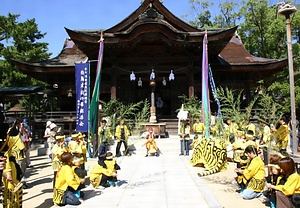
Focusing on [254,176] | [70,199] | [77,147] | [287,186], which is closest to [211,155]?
[254,176]

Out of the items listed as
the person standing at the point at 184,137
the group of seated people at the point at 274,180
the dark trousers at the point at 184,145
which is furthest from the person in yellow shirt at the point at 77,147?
the dark trousers at the point at 184,145

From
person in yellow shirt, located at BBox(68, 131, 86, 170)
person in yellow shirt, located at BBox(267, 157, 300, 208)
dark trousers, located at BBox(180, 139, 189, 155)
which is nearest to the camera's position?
person in yellow shirt, located at BBox(267, 157, 300, 208)

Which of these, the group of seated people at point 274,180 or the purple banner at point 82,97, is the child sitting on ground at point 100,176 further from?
the purple banner at point 82,97

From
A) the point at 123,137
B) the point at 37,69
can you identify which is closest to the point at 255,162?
the point at 123,137

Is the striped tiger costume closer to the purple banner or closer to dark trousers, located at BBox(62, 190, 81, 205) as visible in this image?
dark trousers, located at BBox(62, 190, 81, 205)

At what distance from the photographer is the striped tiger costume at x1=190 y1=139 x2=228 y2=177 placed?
305 inches

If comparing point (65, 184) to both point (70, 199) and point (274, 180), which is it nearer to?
point (70, 199)

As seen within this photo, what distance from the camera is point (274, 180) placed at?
4328 millimetres

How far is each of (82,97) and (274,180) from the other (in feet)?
23.9

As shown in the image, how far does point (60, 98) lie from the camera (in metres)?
18.4

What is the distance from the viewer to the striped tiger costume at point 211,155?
7734 millimetres

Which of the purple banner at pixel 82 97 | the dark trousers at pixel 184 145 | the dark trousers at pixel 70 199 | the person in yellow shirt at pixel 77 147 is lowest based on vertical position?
the dark trousers at pixel 70 199

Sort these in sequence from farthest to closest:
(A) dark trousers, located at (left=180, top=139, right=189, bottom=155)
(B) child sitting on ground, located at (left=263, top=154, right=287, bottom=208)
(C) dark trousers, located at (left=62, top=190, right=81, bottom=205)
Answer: (A) dark trousers, located at (left=180, top=139, right=189, bottom=155)
(C) dark trousers, located at (left=62, top=190, right=81, bottom=205)
(B) child sitting on ground, located at (left=263, top=154, right=287, bottom=208)

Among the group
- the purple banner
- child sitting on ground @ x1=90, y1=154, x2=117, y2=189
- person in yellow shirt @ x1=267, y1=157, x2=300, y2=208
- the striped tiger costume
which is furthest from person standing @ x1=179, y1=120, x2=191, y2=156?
person in yellow shirt @ x1=267, y1=157, x2=300, y2=208
